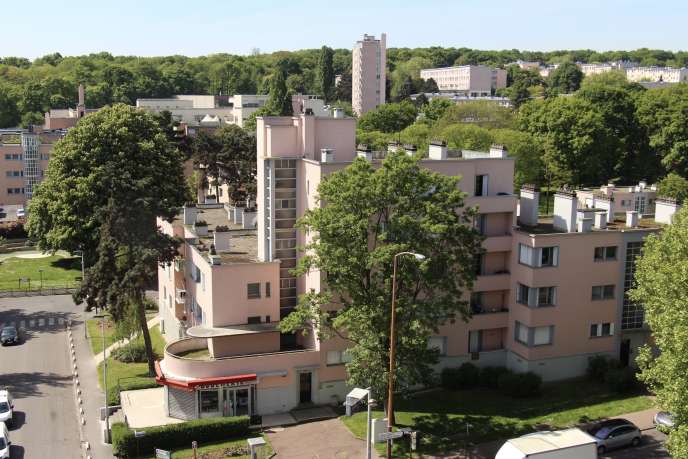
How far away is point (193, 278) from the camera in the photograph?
5128cm

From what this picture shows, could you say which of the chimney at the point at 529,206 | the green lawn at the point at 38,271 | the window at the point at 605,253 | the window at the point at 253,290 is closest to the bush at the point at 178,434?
the window at the point at 253,290

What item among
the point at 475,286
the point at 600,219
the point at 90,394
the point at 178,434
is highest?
the point at 600,219

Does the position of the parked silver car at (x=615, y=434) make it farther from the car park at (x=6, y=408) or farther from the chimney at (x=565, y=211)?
the car park at (x=6, y=408)

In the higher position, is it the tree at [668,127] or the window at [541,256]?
the tree at [668,127]

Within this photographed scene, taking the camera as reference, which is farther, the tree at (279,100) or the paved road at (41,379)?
the tree at (279,100)

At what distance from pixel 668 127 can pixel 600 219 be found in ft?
217

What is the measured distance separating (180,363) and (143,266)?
8871 mm

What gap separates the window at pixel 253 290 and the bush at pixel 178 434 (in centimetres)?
823

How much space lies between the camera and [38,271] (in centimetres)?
8256

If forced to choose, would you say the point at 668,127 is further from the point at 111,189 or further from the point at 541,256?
the point at 111,189

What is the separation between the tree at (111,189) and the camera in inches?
1988

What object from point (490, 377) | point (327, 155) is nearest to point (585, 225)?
point (490, 377)

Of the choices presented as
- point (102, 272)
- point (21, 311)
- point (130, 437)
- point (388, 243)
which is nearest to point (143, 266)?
point (102, 272)

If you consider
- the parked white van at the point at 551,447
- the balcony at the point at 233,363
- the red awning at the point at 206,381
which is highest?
the parked white van at the point at 551,447
